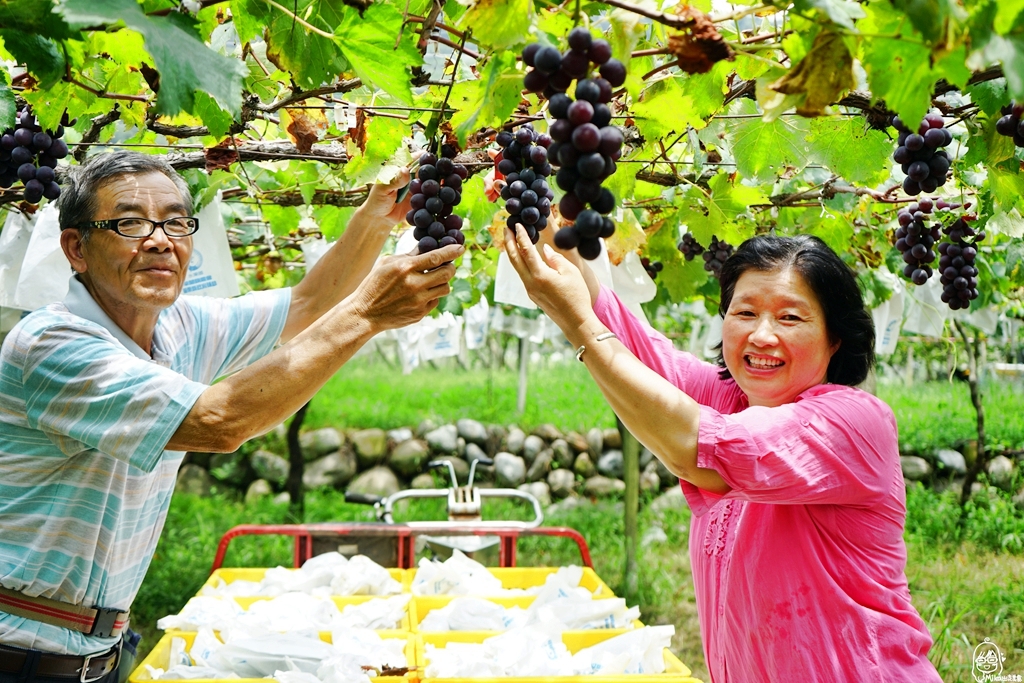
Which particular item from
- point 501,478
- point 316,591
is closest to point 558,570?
point 316,591

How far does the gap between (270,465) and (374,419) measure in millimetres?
1401

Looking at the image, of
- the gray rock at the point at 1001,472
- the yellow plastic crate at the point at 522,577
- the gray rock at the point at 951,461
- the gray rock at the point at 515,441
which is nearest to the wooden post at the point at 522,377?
the gray rock at the point at 515,441

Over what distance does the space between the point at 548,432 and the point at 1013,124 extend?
8869 millimetres

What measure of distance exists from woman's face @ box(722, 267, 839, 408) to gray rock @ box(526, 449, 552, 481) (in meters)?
8.08

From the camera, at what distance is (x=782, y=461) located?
1525 millimetres

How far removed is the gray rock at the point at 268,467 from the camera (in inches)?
368

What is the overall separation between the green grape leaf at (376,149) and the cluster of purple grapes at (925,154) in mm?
1080

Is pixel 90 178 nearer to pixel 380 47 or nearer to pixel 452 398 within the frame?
pixel 380 47

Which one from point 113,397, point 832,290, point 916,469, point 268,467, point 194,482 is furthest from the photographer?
point 268,467

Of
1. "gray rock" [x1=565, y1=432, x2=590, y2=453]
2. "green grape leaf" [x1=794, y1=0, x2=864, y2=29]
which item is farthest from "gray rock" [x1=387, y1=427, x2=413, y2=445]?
"green grape leaf" [x1=794, y1=0, x2=864, y2=29]

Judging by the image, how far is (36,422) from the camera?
5.61 feet

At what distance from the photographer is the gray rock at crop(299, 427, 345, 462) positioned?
31.8 ft

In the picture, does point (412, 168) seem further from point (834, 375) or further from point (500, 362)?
point (500, 362)

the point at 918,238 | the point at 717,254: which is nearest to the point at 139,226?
the point at 918,238
